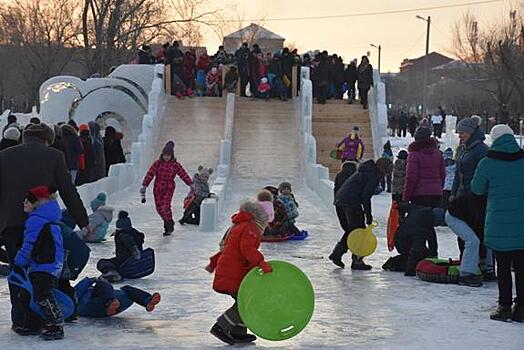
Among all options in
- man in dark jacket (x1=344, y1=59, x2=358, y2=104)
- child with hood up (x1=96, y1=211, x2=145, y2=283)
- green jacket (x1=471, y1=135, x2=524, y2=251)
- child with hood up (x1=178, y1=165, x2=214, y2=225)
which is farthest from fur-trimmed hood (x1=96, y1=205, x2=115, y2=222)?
man in dark jacket (x1=344, y1=59, x2=358, y2=104)

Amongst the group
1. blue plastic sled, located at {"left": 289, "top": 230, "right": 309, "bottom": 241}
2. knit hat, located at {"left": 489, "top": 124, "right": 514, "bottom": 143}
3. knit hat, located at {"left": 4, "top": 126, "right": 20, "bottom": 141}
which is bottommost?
blue plastic sled, located at {"left": 289, "top": 230, "right": 309, "bottom": 241}

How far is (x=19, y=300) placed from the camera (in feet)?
26.1

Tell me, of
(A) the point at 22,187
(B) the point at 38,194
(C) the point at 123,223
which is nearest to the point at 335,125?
(C) the point at 123,223

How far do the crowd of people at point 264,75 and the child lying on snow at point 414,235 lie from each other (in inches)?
799

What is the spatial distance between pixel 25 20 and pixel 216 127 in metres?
33.8

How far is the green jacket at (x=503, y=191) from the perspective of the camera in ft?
28.7

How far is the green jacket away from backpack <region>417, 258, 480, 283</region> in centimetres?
191

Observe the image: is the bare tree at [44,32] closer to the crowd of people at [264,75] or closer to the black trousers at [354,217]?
the crowd of people at [264,75]

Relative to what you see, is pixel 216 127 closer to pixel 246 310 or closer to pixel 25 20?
pixel 246 310

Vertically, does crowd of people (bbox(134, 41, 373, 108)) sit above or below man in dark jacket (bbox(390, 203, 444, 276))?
above

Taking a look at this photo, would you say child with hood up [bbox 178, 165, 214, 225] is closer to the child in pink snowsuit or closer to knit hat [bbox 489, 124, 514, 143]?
the child in pink snowsuit

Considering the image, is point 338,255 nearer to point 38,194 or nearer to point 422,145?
point 422,145

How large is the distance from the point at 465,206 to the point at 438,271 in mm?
924

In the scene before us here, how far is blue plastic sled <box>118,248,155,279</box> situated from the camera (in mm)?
10734
